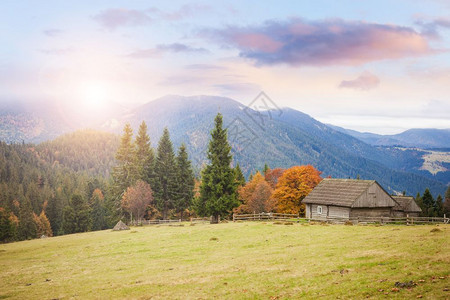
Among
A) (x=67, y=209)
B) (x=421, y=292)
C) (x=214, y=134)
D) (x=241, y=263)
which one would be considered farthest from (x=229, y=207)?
(x=67, y=209)

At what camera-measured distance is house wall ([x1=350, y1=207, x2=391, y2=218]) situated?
48312 millimetres

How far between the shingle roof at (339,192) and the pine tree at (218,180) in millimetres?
13895

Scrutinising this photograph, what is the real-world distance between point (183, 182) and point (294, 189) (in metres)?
27.4

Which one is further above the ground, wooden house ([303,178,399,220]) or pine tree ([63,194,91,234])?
wooden house ([303,178,399,220])

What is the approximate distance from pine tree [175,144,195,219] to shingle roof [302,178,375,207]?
32.1 m

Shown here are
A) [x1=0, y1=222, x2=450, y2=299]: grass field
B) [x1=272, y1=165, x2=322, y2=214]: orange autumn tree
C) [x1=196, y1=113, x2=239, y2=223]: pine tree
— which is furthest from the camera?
[x1=272, y1=165, x2=322, y2=214]: orange autumn tree

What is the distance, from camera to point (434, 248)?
19.7m

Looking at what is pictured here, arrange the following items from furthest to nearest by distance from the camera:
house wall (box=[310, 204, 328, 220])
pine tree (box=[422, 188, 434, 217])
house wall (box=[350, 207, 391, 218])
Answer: pine tree (box=[422, 188, 434, 217]), house wall (box=[310, 204, 328, 220]), house wall (box=[350, 207, 391, 218])

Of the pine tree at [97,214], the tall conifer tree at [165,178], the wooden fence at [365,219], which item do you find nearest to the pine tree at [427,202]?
the wooden fence at [365,219]

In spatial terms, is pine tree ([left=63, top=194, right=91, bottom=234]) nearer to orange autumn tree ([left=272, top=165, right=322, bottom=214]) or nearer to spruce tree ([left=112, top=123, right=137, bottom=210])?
spruce tree ([left=112, top=123, right=137, bottom=210])

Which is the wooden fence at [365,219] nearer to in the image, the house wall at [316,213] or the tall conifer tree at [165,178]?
the house wall at [316,213]

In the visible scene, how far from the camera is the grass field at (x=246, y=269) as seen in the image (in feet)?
49.5

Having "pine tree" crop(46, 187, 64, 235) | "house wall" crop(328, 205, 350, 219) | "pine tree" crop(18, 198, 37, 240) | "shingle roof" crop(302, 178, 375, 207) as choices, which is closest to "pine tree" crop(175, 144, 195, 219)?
"shingle roof" crop(302, 178, 375, 207)

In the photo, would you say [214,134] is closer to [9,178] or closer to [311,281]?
[311,281]
